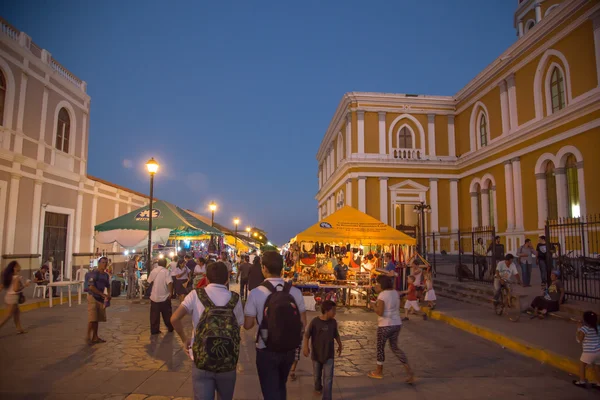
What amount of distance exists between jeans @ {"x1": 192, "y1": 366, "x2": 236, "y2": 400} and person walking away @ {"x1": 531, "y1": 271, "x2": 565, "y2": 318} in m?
9.44

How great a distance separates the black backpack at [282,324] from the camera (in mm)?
3488

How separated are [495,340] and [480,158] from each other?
21.0 m

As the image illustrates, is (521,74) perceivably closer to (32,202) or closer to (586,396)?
(586,396)

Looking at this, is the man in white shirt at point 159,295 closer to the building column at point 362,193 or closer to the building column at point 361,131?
the building column at point 362,193

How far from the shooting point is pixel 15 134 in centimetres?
1600

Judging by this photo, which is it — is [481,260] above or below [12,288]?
above

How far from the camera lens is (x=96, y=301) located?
794cm

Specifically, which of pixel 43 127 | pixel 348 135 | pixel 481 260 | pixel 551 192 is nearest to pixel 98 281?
pixel 481 260

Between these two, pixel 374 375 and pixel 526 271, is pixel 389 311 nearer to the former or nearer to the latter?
pixel 374 375

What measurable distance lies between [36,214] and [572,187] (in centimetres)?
2412

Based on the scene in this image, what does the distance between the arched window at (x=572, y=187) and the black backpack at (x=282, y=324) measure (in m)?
20.1

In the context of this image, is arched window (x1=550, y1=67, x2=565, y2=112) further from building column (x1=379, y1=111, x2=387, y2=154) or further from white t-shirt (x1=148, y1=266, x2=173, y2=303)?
white t-shirt (x1=148, y1=266, x2=173, y2=303)

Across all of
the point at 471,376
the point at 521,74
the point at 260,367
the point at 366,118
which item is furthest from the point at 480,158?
the point at 260,367

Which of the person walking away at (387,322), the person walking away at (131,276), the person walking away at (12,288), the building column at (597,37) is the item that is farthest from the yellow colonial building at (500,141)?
the person walking away at (12,288)
